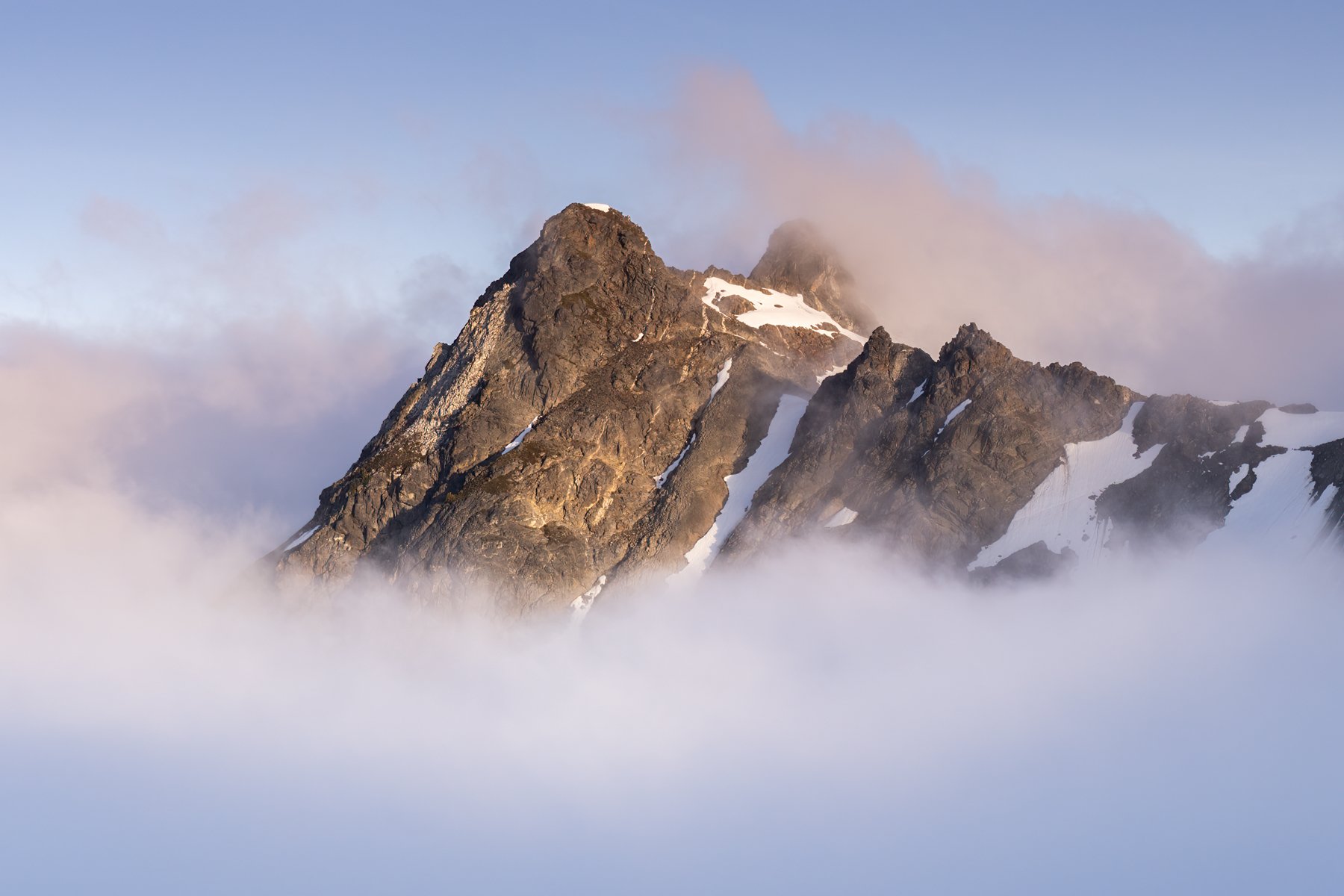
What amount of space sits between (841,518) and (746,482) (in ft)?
55.0

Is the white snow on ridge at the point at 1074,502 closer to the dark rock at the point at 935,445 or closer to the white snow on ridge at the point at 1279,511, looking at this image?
the dark rock at the point at 935,445

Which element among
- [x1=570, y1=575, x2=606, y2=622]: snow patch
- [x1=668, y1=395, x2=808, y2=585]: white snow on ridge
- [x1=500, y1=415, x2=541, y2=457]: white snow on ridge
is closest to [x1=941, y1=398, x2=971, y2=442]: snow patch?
[x1=668, y1=395, x2=808, y2=585]: white snow on ridge

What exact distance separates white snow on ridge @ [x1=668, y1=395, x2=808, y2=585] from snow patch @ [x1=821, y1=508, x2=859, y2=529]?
40.6ft

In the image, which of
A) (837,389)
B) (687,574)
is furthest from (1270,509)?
(687,574)

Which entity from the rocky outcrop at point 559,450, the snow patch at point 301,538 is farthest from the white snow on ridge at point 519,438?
the snow patch at point 301,538

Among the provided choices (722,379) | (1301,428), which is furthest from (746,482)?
(1301,428)

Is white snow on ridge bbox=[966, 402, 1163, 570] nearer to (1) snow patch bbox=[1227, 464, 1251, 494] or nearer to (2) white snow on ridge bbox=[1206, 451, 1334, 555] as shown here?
(1) snow patch bbox=[1227, 464, 1251, 494]

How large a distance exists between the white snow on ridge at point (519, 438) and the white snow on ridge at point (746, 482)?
26.5m

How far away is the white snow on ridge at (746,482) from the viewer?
17375cm

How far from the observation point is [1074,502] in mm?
160375

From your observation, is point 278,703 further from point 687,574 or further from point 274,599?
point 687,574

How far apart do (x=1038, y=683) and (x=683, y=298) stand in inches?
2979

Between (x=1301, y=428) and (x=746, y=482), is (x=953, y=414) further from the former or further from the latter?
(x=1301, y=428)

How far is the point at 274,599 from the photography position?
187 meters
